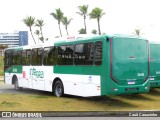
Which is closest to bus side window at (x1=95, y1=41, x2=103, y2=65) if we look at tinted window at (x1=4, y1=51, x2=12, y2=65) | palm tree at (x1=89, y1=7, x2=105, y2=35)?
tinted window at (x1=4, y1=51, x2=12, y2=65)

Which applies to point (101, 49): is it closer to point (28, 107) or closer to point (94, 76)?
point (94, 76)

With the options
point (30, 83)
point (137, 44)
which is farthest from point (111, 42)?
point (30, 83)

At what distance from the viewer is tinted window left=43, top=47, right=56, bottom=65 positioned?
17.7 meters

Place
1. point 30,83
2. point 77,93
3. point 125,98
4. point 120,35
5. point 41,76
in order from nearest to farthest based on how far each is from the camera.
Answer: point 120,35, point 77,93, point 125,98, point 41,76, point 30,83

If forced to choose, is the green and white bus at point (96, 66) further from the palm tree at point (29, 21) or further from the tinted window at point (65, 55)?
the palm tree at point (29, 21)

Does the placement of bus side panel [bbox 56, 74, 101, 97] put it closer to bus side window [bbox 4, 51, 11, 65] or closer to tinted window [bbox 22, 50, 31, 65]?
tinted window [bbox 22, 50, 31, 65]

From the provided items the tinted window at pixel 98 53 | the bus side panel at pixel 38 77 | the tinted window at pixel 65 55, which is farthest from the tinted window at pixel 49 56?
the tinted window at pixel 98 53

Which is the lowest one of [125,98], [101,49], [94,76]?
[125,98]

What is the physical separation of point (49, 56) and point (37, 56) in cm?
144

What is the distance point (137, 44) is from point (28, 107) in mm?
5229

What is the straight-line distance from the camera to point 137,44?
48.2 feet

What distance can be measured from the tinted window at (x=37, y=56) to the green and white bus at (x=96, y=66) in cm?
29

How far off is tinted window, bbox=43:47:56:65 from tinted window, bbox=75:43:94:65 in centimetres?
233

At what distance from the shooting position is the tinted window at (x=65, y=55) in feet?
53.2
